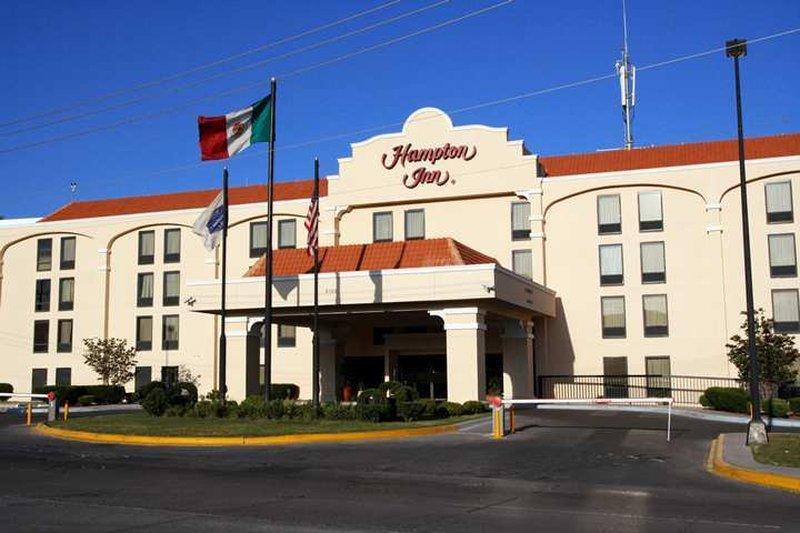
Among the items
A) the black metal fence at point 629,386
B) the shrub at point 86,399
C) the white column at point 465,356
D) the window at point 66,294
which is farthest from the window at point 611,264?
the window at point 66,294

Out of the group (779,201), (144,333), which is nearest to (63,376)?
(144,333)

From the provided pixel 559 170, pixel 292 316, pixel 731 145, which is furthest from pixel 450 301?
pixel 731 145

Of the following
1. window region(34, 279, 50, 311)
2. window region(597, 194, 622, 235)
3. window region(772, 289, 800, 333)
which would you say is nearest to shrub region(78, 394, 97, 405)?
window region(34, 279, 50, 311)

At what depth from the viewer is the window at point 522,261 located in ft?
148

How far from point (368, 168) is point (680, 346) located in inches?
698

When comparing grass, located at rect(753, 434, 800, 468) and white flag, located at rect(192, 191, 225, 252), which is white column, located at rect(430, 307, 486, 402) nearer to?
white flag, located at rect(192, 191, 225, 252)

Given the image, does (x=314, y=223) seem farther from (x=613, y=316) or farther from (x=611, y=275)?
(x=613, y=316)

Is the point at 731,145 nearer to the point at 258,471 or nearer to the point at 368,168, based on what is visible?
the point at 368,168

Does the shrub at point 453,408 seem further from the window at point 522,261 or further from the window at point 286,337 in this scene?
the window at point 286,337

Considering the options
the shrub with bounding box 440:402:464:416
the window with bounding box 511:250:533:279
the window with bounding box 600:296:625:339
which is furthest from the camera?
the window with bounding box 511:250:533:279

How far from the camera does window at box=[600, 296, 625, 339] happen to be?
43812 millimetres

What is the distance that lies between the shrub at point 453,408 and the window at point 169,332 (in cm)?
2541

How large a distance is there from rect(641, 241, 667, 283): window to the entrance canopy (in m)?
7.49

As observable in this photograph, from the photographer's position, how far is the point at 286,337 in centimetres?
4903
